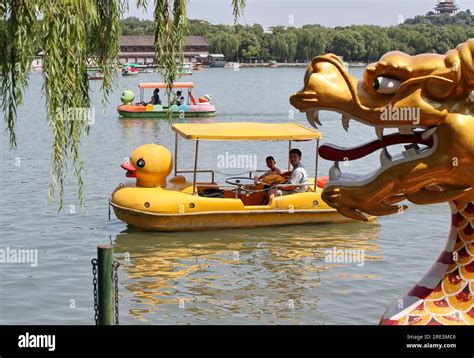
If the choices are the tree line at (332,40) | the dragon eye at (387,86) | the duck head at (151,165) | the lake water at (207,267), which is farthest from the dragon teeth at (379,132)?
the tree line at (332,40)

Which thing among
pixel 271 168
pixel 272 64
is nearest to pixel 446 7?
pixel 272 64

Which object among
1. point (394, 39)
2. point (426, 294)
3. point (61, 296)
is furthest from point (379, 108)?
point (394, 39)

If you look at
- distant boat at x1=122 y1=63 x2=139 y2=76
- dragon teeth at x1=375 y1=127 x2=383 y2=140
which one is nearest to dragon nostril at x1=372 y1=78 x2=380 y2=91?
dragon teeth at x1=375 y1=127 x2=383 y2=140

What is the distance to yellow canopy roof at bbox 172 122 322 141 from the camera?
14688 mm

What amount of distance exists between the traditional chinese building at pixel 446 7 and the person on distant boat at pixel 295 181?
142 meters

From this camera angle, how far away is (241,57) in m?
135

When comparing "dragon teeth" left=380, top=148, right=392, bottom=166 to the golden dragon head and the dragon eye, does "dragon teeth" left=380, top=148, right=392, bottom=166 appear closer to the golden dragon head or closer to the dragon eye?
the golden dragon head

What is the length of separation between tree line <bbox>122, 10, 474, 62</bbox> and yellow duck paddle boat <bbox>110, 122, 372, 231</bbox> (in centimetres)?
6717

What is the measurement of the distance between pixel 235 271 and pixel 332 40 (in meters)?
89.4

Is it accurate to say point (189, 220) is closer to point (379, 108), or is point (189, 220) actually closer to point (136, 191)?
point (136, 191)

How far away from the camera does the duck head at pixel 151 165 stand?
48.0 ft

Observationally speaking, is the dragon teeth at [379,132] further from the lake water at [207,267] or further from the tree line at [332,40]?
the tree line at [332,40]

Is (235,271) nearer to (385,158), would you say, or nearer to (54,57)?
(54,57)

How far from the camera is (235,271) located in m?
13.3
